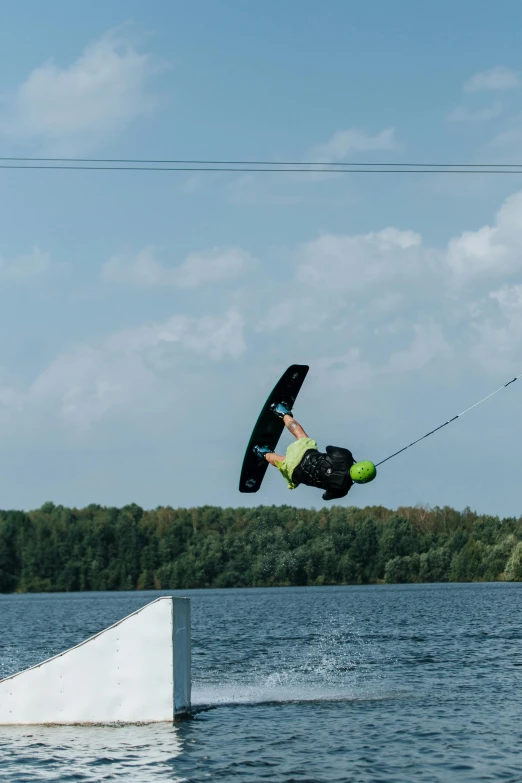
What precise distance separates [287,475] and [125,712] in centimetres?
535

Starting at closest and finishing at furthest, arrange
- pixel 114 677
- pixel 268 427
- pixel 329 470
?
pixel 329 470
pixel 114 677
pixel 268 427

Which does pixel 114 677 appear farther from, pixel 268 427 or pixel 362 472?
pixel 362 472

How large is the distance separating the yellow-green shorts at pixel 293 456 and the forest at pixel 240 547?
111 metres

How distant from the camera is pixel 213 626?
184ft

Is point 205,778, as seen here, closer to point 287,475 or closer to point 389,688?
point 287,475

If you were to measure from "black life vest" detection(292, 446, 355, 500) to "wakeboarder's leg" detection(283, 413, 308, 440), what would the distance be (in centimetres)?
85

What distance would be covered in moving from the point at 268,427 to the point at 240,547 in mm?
122145

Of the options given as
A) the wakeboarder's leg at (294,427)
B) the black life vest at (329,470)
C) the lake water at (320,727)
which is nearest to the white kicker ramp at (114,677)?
the lake water at (320,727)

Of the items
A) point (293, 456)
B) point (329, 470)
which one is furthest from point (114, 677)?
point (329, 470)

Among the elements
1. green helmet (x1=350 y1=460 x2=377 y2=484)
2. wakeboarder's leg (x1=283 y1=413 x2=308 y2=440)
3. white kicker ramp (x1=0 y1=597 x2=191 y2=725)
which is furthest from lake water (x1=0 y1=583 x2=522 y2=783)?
wakeboarder's leg (x1=283 y1=413 x2=308 y2=440)

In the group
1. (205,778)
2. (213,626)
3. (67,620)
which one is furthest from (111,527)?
(205,778)

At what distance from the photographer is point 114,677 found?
17672mm

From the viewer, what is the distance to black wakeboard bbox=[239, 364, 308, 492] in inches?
714

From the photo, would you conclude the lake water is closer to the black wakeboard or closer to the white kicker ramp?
the white kicker ramp
